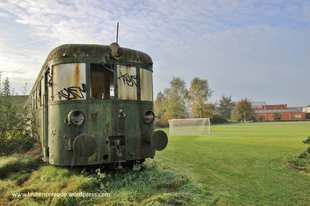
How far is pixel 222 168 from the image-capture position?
314 inches

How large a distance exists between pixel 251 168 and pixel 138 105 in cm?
474

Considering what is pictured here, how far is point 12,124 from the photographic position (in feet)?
31.9

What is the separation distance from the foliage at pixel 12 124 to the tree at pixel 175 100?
4203cm

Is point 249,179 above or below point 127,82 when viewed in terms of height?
below

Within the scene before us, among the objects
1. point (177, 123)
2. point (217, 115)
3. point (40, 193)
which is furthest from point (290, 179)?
point (217, 115)

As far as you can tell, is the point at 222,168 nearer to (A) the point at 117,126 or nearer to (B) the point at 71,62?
(A) the point at 117,126

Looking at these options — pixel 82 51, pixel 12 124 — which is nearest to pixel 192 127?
pixel 12 124

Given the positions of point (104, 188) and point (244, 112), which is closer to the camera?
point (104, 188)

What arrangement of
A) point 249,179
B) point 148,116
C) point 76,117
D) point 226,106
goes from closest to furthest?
point 76,117 < point 148,116 < point 249,179 < point 226,106

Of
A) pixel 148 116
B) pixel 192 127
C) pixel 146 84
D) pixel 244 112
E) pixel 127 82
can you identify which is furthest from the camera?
pixel 244 112

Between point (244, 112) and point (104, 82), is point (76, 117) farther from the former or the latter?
point (244, 112)

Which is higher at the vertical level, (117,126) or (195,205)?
(117,126)

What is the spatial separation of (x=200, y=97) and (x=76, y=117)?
162 ft

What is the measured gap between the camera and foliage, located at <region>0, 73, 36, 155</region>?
9.43 metres
